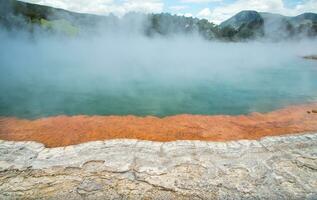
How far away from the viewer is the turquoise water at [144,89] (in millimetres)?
6105

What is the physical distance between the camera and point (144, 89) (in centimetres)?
772

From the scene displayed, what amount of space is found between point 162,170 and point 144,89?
4.60 metres

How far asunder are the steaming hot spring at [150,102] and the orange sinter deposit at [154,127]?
0.01m

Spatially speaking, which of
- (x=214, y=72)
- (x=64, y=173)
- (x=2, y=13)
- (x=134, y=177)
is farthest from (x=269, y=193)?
(x=2, y=13)

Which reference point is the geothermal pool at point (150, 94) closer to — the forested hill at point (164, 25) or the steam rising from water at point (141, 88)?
the steam rising from water at point (141, 88)

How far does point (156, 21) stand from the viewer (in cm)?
2925

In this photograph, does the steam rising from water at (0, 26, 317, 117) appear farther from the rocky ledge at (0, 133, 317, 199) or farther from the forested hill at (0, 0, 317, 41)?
the forested hill at (0, 0, 317, 41)

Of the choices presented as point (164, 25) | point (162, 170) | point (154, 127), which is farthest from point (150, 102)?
point (164, 25)

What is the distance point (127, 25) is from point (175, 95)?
22.6 meters

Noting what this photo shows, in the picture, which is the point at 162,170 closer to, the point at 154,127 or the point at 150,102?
the point at 154,127

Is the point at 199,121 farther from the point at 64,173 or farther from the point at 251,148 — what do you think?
the point at 64,173

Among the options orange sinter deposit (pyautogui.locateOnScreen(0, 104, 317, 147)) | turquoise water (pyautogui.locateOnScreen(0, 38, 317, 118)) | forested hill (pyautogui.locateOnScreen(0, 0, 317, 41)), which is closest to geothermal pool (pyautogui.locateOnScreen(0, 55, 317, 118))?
turquoise water (pyautogui.locateOnScreen(0, 38, 317, 118))

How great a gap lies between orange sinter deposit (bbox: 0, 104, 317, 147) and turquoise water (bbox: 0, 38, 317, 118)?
0.46m

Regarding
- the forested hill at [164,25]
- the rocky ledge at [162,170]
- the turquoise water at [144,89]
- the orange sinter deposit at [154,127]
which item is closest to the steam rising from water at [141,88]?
the turquoise water at [144,89]
